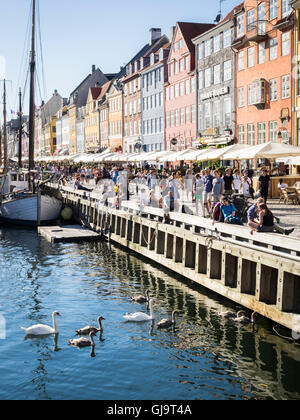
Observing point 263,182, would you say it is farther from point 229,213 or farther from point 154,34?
point 154,34

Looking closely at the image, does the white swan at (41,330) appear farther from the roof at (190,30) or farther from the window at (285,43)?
the roof at (190,30)

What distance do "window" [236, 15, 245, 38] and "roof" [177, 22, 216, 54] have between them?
462 inches

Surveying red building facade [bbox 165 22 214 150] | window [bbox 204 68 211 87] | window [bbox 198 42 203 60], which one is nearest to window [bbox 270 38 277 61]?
window [bbox 204 68 211 87]

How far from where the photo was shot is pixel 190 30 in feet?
192

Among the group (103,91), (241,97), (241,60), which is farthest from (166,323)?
(103,91)

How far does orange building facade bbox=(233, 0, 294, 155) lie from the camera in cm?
3822

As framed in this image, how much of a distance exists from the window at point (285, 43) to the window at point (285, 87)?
4.97 ft

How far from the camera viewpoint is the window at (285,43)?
38156 mm

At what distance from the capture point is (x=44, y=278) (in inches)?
818

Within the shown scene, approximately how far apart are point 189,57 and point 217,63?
7.61m

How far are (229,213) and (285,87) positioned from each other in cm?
2285
